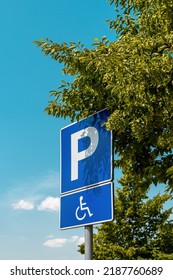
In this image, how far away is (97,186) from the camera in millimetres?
5285

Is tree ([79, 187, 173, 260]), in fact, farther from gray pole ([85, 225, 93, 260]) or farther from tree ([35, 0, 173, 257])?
gray pole ([85, 225, 93, 260])

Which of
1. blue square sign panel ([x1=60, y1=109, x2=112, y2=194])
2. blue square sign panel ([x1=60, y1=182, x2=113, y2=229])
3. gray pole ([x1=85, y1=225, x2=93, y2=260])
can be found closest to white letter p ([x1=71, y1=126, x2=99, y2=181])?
blue square sign panel ([x1=60, y1=109, x2=112, y2=194])

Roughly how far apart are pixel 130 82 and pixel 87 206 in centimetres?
269

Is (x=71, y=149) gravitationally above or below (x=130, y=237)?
below

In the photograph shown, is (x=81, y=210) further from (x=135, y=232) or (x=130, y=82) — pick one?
(x=135, y=232)

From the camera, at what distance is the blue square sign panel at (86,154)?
5.36 meters

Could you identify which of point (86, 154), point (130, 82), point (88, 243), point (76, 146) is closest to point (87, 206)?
point (88, 243)

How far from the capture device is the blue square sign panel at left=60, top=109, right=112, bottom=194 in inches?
211

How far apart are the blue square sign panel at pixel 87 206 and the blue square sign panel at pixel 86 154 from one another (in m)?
0.10

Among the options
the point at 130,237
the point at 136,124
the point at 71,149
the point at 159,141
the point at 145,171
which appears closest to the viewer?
the point at 71,149

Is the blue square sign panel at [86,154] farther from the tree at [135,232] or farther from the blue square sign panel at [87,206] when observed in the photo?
the tree at [135,232]

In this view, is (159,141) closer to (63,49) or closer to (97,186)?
(63,49)
